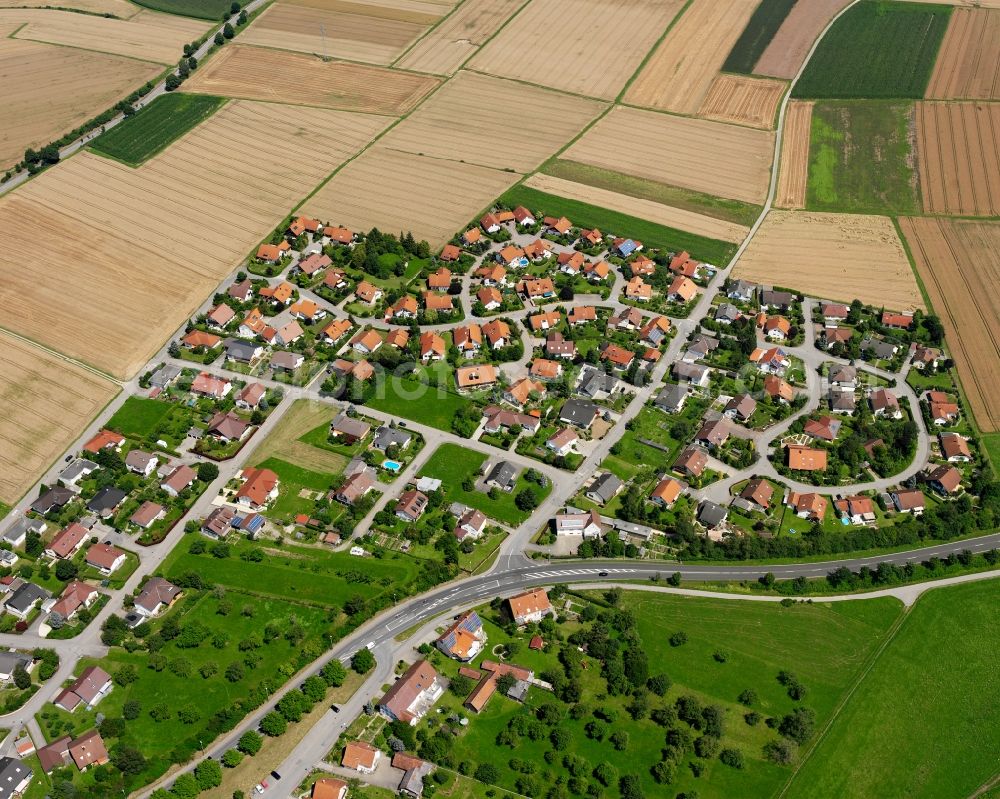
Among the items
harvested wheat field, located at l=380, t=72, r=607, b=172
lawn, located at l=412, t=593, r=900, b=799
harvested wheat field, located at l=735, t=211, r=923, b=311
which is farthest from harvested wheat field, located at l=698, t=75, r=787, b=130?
lawn, located at l=412, t=593, r=900, b=799

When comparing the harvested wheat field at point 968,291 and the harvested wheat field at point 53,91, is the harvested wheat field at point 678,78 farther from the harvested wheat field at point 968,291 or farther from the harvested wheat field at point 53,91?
the harvested wheat field at point 53,91

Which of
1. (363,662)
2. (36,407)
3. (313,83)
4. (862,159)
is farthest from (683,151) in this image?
(363,662)

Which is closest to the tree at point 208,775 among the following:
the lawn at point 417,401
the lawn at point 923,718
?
the lawn at point 417,401

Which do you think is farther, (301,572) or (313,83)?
(313,83)

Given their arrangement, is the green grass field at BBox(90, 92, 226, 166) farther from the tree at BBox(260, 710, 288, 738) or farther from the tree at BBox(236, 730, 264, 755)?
the tree at BBox(236, 730, 264, 755)

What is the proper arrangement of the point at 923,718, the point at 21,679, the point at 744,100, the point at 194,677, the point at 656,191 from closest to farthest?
the point at 923,718, the point at 21,679, the point at 194,677, the point at 656,191, the point at 744,100

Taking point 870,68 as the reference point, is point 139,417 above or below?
below

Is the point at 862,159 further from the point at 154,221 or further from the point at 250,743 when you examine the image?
the point at 250,743
